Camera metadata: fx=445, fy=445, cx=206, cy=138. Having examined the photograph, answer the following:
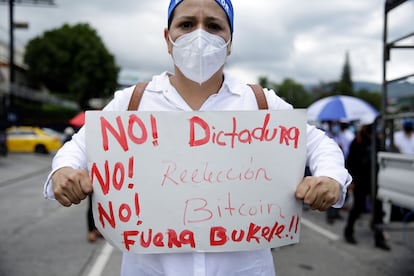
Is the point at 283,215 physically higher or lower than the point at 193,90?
lower

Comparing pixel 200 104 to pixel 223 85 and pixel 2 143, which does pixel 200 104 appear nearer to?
pixel 223 85

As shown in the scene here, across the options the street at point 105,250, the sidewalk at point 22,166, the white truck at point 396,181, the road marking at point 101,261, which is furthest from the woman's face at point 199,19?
the sidewalk at point 22,166

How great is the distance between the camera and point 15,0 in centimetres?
2584

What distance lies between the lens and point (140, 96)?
1.85 m

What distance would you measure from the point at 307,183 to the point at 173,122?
55 centimetres

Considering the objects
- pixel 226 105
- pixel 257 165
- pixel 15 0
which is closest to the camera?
pixel 257 165

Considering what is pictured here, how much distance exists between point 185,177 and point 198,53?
51 centimetres

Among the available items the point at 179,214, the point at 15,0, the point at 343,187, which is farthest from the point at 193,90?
the point at 15,0

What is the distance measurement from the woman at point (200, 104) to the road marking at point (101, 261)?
335 centimetres

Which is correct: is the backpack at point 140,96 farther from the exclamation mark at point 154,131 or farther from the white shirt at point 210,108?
the exclamation mark at point 154,131

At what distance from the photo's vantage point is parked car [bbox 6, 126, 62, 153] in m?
23.9

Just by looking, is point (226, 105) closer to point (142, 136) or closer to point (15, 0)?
point (142, 136)

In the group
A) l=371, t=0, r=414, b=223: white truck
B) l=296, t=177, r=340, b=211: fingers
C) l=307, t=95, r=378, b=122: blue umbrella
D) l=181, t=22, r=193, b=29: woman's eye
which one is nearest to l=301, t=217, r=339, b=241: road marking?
l=371, t=0, r=414, b=223: white truck

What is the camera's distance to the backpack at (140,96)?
1835mm
